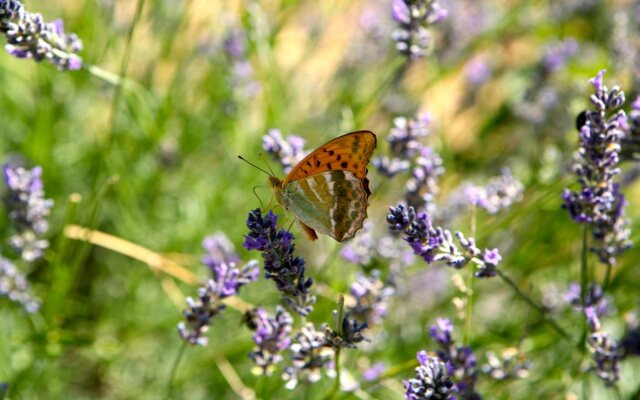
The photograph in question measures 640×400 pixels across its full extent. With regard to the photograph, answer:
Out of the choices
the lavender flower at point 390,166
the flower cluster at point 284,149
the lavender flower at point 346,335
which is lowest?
the lavender flower at point 346,335

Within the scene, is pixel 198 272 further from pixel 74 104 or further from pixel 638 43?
pixel 638 43

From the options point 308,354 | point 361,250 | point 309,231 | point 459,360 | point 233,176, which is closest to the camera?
point 308,354

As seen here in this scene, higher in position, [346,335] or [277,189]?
[277,189]

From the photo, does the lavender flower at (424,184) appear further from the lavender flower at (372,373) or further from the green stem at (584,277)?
the lavender flower at (372,373)

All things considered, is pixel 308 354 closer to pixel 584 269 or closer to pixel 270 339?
pixel 270 339

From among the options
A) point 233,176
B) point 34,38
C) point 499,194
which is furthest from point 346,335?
point 233,176

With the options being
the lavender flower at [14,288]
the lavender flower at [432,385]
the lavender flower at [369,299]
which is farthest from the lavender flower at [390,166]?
the lavender flower at [14,288]
